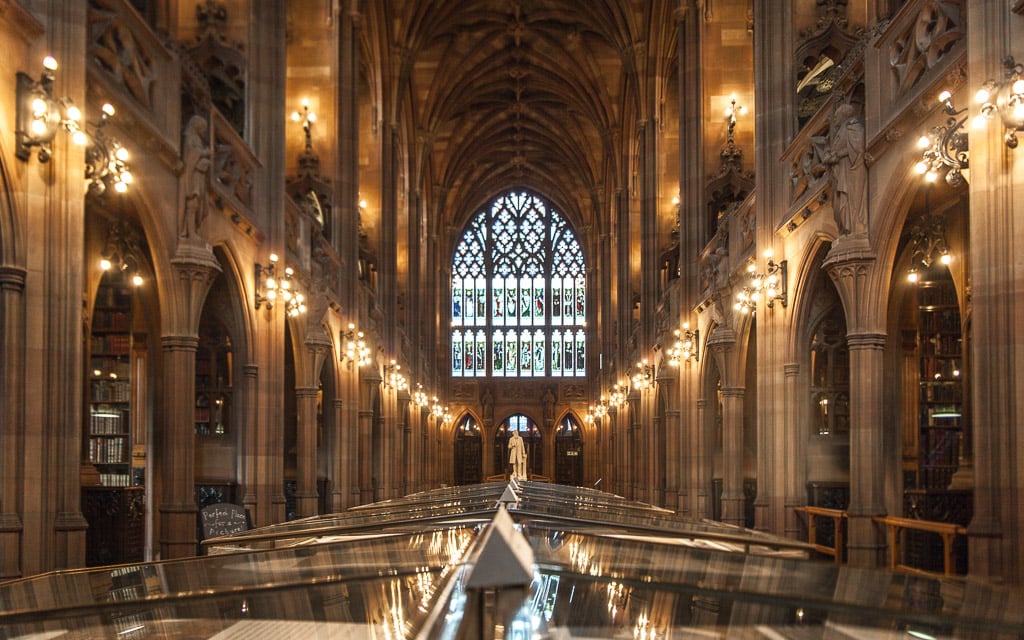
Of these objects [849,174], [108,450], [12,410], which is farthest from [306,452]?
[849,174]

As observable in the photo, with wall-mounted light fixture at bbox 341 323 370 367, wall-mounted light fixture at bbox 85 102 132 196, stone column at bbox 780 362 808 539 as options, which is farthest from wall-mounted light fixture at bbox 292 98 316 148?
wall-mounted light fixture at bbox 85 102 132 196

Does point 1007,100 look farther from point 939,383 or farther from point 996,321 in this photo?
point 939,383

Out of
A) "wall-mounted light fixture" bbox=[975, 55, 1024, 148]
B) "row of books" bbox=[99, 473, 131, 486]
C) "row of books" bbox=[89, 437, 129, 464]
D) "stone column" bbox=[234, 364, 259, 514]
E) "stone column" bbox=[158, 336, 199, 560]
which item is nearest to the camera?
"wall-mounted light fixture" bbox=[975, 55, 1024, 148]

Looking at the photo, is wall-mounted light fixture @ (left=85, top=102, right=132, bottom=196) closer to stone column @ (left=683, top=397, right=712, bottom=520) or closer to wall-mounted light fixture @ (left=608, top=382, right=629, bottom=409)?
stone column @ (left=683, top=397, right=712, bottom=520)

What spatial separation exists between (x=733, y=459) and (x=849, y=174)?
8432 millimetres

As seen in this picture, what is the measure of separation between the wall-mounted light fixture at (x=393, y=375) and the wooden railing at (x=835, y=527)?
58.4 feet

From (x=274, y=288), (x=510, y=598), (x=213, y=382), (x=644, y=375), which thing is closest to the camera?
(x=510, y=598)

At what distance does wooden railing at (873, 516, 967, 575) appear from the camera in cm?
1002

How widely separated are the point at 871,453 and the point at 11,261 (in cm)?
935

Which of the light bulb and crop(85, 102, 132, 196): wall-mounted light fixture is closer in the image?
the light bulb

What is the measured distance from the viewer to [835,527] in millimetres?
13250

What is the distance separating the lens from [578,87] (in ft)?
139

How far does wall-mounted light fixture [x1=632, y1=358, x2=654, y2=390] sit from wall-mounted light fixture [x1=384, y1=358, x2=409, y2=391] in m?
7.46

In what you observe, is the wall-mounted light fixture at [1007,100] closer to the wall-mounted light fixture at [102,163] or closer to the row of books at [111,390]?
the wall-mounted light fixture at [102,163]
